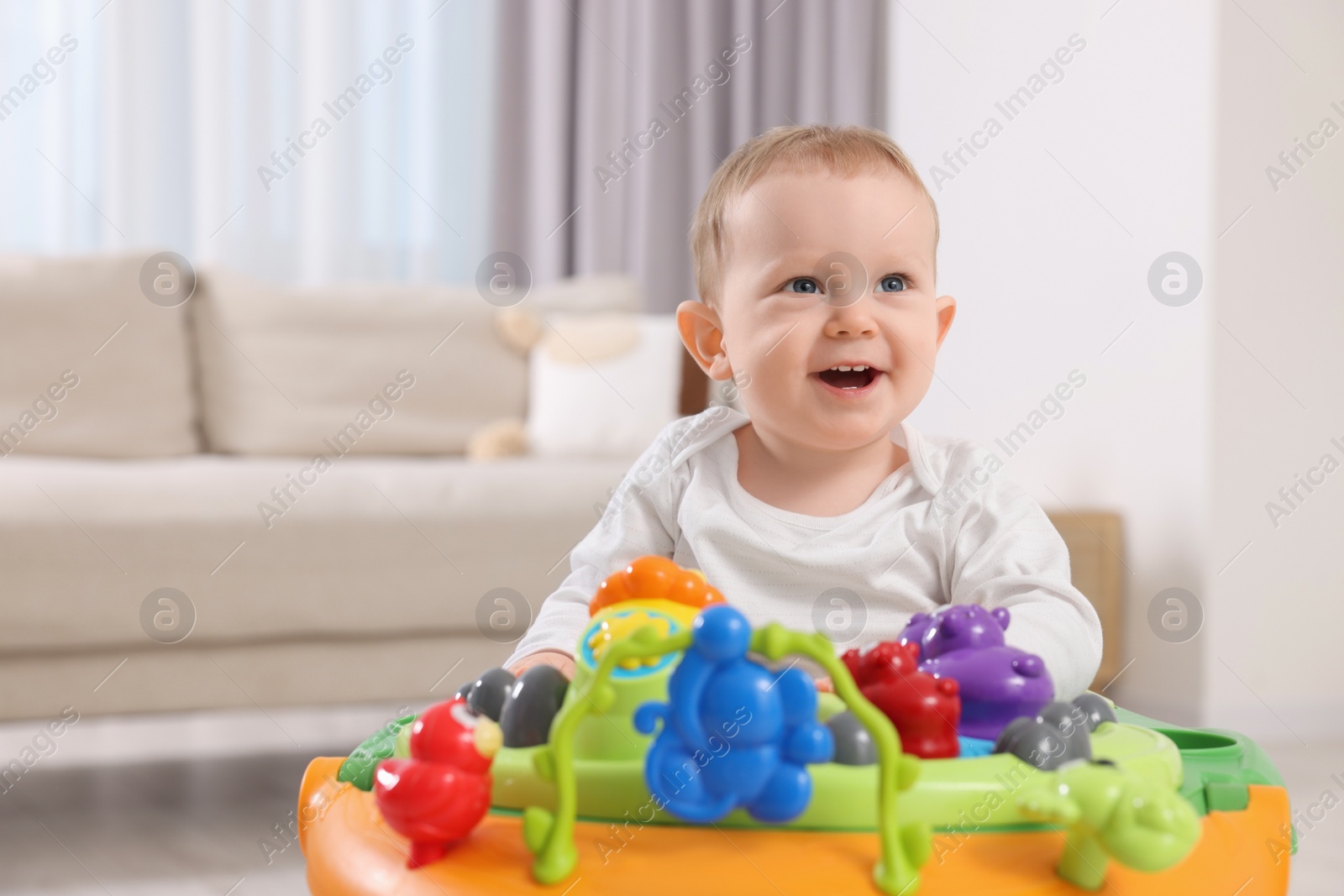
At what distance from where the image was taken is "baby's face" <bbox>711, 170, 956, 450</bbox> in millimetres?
792

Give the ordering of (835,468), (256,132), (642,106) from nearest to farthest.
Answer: (835,468), (256,132), (642,106)

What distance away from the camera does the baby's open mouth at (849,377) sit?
819mm

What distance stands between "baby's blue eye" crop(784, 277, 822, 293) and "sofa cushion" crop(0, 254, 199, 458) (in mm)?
1617

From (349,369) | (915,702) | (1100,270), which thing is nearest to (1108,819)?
(915,702)

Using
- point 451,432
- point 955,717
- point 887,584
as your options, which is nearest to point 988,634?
point 955,717

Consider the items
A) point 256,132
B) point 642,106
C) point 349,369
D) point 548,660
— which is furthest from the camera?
point 642,106

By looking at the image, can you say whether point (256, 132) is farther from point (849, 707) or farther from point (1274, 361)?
point (849, 707)

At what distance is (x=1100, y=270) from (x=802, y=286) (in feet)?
4.94

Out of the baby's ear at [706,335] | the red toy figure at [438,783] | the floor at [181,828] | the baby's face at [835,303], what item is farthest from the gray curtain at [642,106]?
the red toy figure at [438,783]

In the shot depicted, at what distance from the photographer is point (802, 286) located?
806mm

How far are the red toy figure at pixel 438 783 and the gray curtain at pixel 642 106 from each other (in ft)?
8.98

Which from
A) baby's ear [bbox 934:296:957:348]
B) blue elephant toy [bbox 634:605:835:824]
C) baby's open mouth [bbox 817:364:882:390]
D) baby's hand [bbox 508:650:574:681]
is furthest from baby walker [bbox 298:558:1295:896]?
baby's ear [bbox 934:296:957:348]

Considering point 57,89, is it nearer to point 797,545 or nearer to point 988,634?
point 797,545

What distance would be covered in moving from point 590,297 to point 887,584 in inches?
70.1
